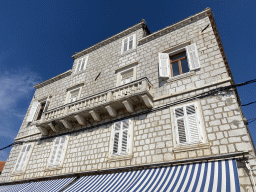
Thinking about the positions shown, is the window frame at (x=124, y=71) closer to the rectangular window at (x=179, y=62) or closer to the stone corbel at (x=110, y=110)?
the rectangular window at (x=179, y=62)

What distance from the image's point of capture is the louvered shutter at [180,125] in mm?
7164

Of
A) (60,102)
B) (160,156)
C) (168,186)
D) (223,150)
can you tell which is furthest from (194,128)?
(60,102)

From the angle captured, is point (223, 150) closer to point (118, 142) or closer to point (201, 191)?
point (201, 191)

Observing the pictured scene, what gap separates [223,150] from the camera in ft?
20.1

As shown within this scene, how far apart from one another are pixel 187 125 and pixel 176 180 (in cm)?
240

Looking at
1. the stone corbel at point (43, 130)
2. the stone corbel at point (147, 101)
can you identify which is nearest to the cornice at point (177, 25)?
the stone corbel at point (147, 101)

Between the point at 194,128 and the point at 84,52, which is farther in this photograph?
the point at 84,52

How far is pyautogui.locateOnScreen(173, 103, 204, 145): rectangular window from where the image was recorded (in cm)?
692

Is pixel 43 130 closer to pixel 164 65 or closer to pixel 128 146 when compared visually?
pixel 128 146

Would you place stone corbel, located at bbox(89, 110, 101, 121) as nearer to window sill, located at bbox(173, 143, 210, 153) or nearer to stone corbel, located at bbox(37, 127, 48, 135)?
stone corbel, located at bbox(37, 127, 48, 135)

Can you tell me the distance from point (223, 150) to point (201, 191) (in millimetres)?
2068

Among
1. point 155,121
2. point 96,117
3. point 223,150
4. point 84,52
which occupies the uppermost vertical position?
point 84,52

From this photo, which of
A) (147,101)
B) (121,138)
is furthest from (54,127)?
(147,101)

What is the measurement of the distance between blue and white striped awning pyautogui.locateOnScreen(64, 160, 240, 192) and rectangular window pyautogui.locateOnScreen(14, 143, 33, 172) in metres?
5.69
